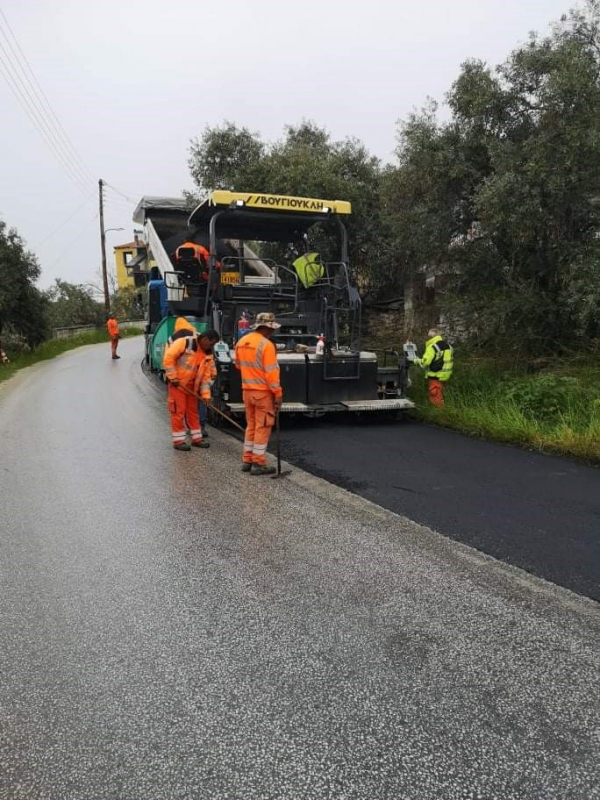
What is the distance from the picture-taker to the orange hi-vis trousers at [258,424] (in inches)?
235

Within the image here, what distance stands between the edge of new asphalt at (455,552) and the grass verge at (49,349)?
12.9m

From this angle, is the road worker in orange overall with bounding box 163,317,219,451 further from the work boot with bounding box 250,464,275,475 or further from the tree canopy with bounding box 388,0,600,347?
the tree canopy with bounding box 388,0,600,347

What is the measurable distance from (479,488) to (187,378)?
3483 mm

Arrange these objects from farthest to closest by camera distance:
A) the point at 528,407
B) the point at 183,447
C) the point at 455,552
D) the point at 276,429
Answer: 1. the point at 528,407
2. the point at 183,447
3. the point at 276,429
4. the point at 455,552

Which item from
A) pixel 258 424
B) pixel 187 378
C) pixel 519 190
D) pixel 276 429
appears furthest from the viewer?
pixel 519 190

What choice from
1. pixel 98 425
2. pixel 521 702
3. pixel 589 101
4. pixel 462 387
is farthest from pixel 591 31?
pixel 521 702

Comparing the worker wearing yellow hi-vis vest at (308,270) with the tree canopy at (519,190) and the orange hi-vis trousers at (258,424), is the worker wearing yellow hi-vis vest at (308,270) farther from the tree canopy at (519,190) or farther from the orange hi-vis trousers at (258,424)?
the orange hi-vis trousers at (258,424)

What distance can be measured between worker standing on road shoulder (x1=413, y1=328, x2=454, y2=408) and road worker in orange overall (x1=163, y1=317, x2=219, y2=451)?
3233 mm

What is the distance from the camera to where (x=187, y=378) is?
7.05 metres

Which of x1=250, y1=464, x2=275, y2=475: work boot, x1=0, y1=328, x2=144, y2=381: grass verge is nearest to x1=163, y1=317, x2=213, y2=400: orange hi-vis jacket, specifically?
x1=250, y1=464, x2=275, y2=475: work boot

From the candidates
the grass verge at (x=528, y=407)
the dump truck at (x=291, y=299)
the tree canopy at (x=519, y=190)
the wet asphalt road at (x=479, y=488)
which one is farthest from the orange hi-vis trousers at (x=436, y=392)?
the tree canopy at (x=519, y=190)

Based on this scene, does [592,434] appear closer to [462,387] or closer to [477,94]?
[462,387]

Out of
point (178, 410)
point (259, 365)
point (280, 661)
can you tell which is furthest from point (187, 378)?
point (280, 661)

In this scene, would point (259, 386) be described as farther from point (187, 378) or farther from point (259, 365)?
point (187, 378)
